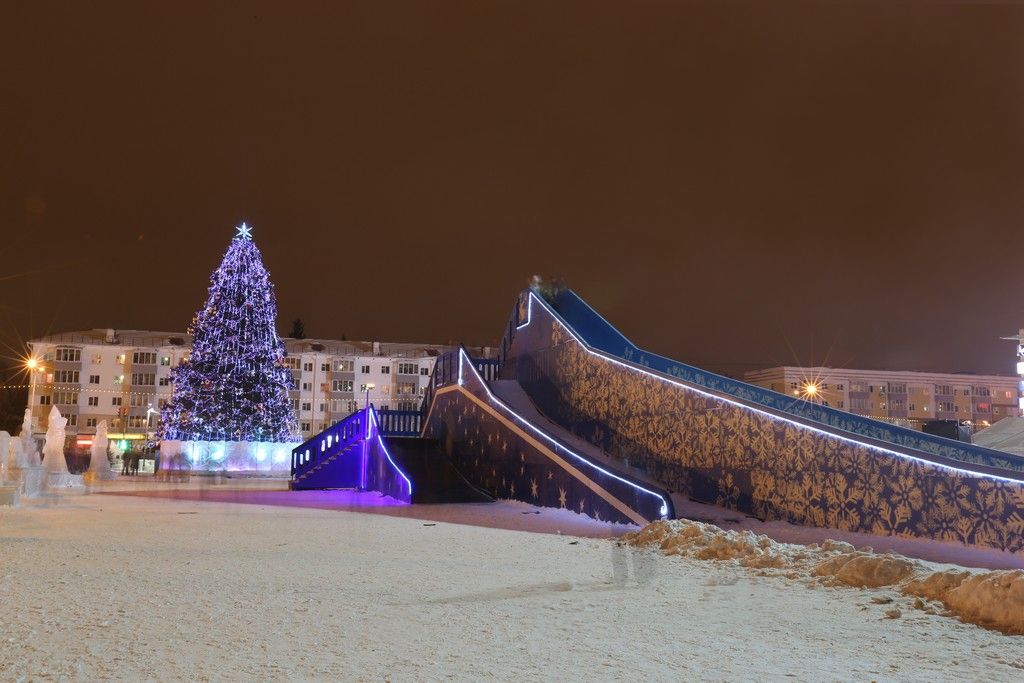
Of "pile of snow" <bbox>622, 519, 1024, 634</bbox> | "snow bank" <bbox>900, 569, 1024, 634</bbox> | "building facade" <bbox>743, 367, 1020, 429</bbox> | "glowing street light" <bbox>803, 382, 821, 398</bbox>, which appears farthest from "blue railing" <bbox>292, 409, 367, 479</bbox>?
→ "building facade" <bbox>743, 367, 1020, 429</bbox>

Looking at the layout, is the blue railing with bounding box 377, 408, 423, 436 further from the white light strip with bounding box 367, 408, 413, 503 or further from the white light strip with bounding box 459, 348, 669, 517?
the white light strip with bounding box 459, 348, 669, 517

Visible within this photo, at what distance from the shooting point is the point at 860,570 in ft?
26.8

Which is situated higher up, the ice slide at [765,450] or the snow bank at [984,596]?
the ice slide at [765,450]

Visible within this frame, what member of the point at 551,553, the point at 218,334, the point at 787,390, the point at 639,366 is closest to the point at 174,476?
the point at 218,334

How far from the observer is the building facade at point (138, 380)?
75.2 metres

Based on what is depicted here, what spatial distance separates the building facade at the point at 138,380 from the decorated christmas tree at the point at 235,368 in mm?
38848

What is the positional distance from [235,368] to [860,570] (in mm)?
31241

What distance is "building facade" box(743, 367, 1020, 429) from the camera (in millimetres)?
69188

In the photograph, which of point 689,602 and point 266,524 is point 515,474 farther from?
point 689,602

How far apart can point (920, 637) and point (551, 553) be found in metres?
5.32

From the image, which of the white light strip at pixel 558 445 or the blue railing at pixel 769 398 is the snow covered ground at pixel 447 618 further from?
the blue railing at pixel 769 398

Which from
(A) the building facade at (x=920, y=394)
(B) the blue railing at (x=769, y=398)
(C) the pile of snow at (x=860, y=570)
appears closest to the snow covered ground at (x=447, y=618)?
(C) the pile of snow at (x=860, y=570)

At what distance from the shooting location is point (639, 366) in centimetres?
1691

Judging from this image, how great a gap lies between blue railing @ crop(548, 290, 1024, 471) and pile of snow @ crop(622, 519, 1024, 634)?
335 cm
